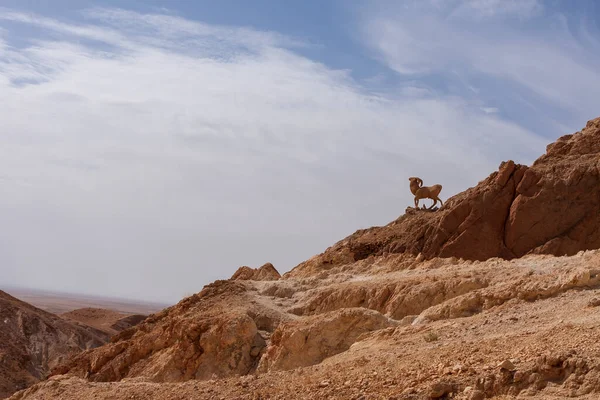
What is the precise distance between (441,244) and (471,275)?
183 inches

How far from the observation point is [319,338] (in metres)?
17.3

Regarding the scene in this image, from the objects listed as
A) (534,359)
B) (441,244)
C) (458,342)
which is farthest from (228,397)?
(441,244)

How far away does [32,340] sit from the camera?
49156mm

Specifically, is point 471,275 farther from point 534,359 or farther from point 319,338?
point 534,359

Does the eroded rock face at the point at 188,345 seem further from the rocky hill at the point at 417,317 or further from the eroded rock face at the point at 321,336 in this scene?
the eroded rock face at the point at 321,336

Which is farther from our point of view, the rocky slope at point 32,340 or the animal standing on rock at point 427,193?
the rocky slope at point 32,340

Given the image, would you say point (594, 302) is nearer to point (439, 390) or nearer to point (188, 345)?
point (439, 390)

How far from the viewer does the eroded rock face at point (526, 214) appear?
820 inches

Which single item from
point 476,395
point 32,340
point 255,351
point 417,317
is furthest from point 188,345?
point 32,340

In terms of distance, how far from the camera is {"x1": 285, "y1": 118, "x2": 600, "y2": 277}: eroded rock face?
68.3 ft

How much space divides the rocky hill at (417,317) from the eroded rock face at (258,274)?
0.11 meters

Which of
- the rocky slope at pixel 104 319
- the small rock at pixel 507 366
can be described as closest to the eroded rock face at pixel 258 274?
the small rock at pixel 507 366

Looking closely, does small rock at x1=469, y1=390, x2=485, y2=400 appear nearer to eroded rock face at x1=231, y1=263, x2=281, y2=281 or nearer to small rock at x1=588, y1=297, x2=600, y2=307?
small rock at x1=588, y1=297, x2=600, y2=307

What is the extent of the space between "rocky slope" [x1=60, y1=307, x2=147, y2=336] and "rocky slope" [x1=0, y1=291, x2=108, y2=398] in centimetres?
490
